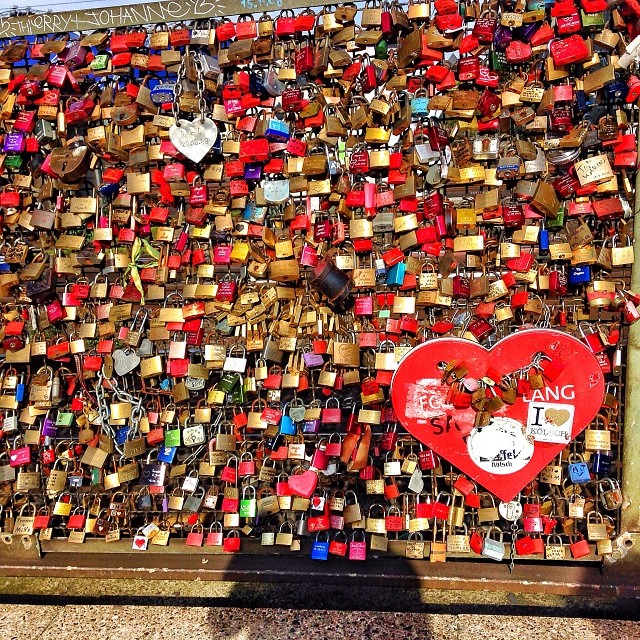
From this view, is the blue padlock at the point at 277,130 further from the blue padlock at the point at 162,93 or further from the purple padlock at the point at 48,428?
the purple padlock at the point at 48,428

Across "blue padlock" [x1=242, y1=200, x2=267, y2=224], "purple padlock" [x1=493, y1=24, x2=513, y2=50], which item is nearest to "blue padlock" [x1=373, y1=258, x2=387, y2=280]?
"blue padlock" [x1=242, y1=200, x2=267, y2=224]

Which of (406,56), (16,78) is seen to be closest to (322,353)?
(406,56)

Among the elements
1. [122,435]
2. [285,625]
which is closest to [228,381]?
[122,435]

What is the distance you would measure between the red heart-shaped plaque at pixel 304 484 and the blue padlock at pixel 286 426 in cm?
29

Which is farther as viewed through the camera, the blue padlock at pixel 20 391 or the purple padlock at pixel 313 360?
the blue padlock at pixel 20 391

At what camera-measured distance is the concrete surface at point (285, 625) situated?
347 centimetres

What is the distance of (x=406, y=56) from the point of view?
3.70m

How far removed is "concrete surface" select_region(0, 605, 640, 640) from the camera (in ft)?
11.4

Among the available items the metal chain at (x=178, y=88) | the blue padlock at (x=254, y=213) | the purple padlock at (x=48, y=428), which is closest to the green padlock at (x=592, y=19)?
the blue padlock at (x=254, y=213)

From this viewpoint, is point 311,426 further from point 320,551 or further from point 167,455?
point 167,455

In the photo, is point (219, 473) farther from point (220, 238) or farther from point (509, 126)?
point (509, 126)

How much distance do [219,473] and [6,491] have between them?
1589mm

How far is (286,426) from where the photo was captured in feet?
13.0

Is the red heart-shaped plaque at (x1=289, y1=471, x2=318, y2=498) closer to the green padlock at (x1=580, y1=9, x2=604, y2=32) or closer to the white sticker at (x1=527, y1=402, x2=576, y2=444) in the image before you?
the white sticker at (x1=527, y1=402, x2=576, y2=444)
